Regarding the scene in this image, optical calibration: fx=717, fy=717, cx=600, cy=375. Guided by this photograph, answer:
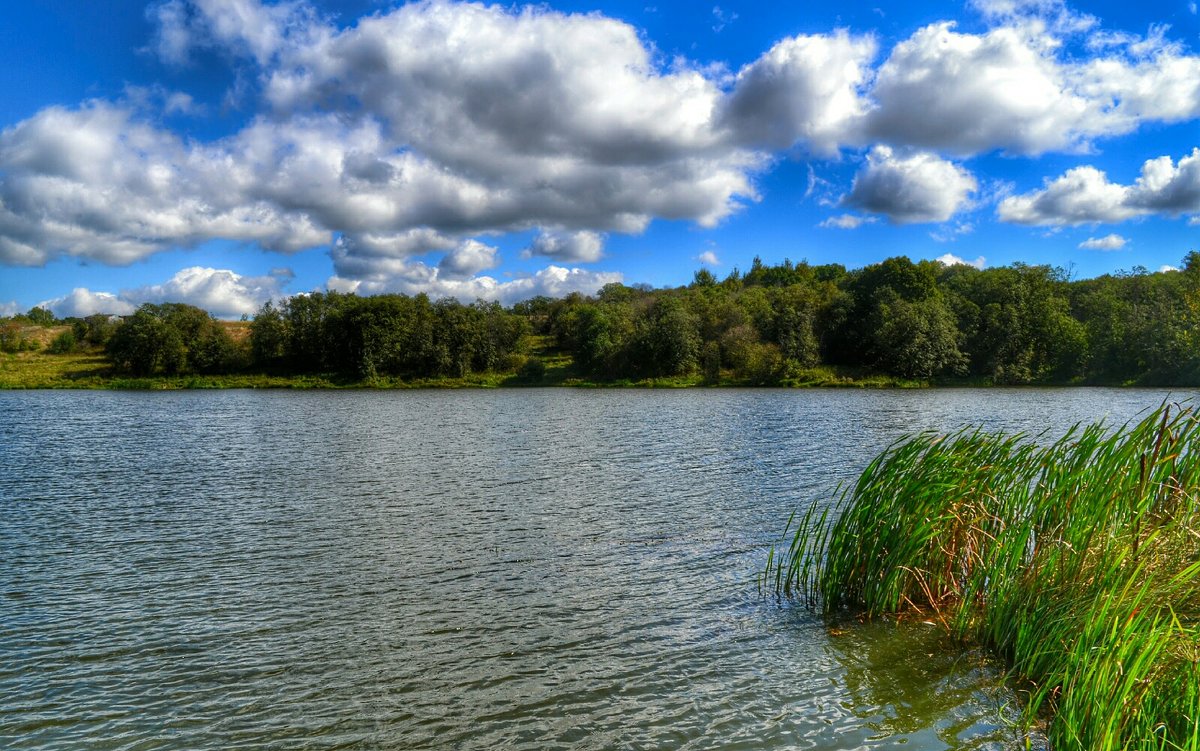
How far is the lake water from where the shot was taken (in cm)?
931

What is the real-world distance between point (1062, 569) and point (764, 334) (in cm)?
10361

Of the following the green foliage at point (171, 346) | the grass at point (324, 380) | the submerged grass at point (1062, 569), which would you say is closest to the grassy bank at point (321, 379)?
the grass at point (324, 380)

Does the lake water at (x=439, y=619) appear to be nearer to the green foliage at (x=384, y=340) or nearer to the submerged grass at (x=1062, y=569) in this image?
the submerged grass at (x=1062, y=569)

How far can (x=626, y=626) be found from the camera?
41.8 feet

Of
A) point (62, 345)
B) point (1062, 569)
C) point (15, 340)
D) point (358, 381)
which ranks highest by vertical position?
point (15, 340)

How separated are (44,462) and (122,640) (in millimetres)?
25273

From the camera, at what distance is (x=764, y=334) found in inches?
4370

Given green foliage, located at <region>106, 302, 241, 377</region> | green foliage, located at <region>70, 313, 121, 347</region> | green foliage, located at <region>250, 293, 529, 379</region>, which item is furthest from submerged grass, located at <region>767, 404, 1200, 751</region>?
green foliage, located at <region>70, 313, 121, 347</region>

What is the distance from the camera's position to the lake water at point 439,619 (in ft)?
30.6

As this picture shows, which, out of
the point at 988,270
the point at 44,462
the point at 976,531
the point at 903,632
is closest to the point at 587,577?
the point at 903,632

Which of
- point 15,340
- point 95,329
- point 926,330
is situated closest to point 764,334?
point 926,330

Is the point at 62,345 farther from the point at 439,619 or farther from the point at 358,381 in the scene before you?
the point at 439,619

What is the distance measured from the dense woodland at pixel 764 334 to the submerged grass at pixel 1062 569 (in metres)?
90.9

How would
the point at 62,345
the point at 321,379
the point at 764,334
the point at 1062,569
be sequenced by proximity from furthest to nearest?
the point at 62,345, the point at 321,379, the point at 764,334, the point at 1062,569
